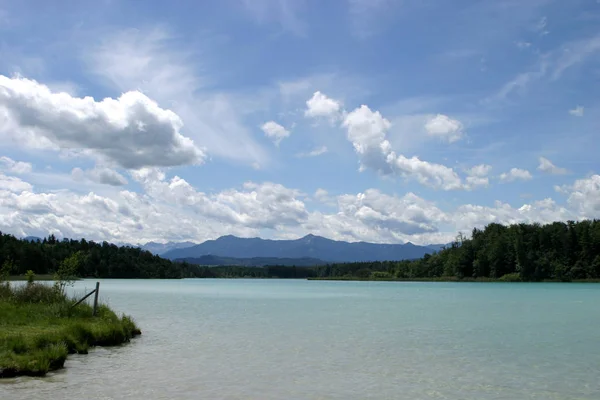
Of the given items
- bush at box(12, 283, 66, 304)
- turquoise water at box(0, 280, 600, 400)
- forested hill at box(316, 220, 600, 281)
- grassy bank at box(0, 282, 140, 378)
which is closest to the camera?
turquoise water at box(0, 280, 600, 400)

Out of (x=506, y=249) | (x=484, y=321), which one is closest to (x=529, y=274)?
(x=506, y=249)

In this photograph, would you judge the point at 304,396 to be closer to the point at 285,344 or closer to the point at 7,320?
the point at 285,344

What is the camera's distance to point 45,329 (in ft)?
82.6

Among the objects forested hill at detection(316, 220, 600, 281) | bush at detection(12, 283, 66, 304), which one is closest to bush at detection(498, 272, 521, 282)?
forested hill at detection(316, 220, 600, 281)

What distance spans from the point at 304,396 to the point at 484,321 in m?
30.3

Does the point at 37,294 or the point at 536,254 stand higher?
the point at 536,254

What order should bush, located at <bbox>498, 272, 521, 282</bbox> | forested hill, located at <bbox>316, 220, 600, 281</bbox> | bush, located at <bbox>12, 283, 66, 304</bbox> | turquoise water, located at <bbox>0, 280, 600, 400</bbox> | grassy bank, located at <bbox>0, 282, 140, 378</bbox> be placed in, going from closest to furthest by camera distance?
turquoise water, located at <bbox>0, 280, 600, 400</bbox> < grassy bank, located at <bbox>0, 282, 140, 378</bbox> < bush, located at <bbox>12, 283, 66, 304</bbox> < forested hill, located at <bbox>316, 220, 600, 281</bbox> < bush, located at <bbox>498, 272, 521, 282</bbox>

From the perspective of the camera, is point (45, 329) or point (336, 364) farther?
point (45, 329)

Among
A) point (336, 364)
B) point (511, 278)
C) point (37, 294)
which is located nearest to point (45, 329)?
point (37, 294)

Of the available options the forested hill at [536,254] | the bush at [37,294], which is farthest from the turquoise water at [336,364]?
the forested hill at [536,254]

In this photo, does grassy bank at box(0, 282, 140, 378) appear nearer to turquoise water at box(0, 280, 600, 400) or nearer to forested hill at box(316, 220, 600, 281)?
turquoise water at box(0, 280, 600, 400)

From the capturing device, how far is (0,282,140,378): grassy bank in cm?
1952

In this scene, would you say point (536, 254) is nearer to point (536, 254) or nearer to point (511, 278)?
point (536, 254)

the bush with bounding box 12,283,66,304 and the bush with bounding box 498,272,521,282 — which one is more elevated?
the bush with bounding box 498,272,521,282
